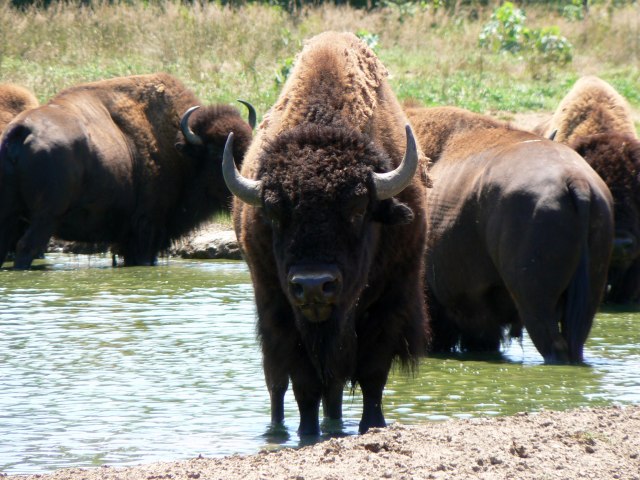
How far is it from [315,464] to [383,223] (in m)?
1.52

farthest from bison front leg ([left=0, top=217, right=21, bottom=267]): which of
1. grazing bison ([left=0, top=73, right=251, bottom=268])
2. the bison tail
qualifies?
the bison tail

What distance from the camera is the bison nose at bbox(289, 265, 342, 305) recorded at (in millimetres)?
5500

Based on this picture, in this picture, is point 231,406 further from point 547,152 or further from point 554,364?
point 547,152

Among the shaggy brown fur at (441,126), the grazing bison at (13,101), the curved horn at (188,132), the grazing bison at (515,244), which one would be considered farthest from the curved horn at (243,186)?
the grazing bison at (13,101)

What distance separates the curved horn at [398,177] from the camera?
598 cm

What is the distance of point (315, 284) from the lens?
5492 millimetres

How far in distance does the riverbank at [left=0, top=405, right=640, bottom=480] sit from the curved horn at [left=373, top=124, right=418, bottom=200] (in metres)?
1.17

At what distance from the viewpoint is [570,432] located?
550cm

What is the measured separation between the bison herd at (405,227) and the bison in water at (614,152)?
13 mm

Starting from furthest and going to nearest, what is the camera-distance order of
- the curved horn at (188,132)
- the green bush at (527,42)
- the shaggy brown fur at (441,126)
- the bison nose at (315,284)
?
the green bush at (527,42)
the curved horn at (188,132)
the shaggy brown fur at (441,126)
the bison nose at (315,284)

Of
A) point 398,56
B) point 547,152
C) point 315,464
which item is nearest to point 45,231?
point 547,152

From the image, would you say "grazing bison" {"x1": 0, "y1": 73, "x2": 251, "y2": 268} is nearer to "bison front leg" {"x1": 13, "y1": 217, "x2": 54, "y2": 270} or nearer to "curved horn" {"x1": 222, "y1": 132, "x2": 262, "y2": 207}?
"bison front leg" {"x1": 13, "y1": 217, "x2": 54, "y2": 270}

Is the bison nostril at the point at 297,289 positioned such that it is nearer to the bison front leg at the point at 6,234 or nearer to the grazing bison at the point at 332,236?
the grazing bison at the point at 332,236

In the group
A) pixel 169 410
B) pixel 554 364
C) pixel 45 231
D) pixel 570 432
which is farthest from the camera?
pixel 45 231
